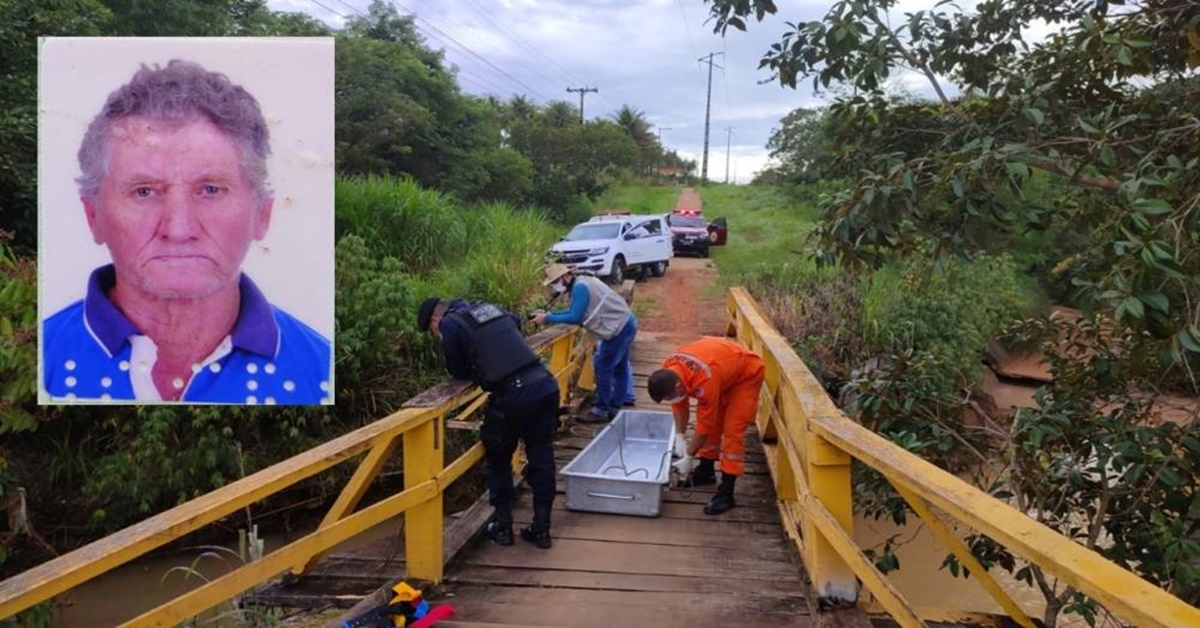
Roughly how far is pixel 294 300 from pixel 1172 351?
300 centimetres

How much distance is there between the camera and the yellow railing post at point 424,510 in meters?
3.68

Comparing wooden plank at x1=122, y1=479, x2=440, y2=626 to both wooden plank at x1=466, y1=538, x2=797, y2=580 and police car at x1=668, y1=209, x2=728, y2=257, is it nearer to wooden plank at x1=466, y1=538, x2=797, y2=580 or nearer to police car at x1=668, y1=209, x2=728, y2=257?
wooden plank at x1=466, y1=538, x2=797, y2=580

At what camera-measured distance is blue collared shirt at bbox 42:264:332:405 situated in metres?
3.31

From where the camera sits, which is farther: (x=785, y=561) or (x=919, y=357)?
(x=919, y=357)

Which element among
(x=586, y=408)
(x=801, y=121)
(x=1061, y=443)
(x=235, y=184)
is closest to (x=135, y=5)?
(x=586, y=408)

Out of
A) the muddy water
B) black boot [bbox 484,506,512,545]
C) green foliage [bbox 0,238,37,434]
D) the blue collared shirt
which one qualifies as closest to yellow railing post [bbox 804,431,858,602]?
black boot [bbox 484,506,512,545]

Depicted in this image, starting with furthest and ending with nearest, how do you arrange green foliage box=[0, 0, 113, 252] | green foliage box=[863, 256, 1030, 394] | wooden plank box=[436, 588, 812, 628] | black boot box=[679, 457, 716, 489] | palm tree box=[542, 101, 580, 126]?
palm tree box=[542, 101, 580, 126]
green foliage box=[863, 256, 1030, 394]
green foliage box=[0, 0, 113, 252]
black boot box=[679, 457, 716, 489]
wooden plank box=[436, 588, 812, 628]

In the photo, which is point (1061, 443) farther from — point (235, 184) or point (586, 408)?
point (586, 408)

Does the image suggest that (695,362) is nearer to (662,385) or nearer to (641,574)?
(662,385)

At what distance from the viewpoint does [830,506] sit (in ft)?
10.9

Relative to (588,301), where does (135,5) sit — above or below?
above

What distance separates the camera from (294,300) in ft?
11.0

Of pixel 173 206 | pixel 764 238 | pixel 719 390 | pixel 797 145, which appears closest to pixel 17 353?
pixel 173 206

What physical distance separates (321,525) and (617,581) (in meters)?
1.44
